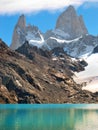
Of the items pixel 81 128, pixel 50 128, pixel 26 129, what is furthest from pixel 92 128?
pixel 26 129

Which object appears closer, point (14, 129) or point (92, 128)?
point (14, 129)

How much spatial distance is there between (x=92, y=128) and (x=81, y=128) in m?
2.25

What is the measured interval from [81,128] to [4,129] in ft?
51.8

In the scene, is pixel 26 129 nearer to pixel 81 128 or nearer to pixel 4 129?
pixel 4 129

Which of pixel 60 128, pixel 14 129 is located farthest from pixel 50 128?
pixel 14 129

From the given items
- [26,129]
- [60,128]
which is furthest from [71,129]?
[26,129]

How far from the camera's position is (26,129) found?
7269cm

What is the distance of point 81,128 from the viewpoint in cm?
7650

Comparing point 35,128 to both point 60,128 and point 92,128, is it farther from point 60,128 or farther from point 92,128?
point 92,128

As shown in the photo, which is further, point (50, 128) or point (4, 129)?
point (50, 128)

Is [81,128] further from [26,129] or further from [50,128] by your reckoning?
[26,129]

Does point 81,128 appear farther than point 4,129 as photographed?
Yes

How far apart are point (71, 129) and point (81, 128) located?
2867 millimetres

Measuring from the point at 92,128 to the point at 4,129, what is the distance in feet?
59.1
